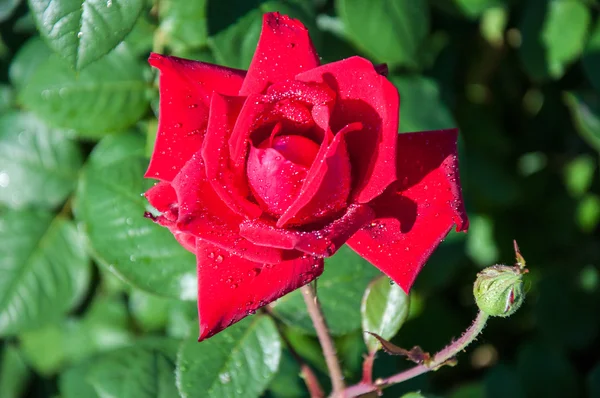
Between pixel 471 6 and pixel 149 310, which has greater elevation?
pixel 471 6

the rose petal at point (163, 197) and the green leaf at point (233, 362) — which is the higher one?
the rose petal at point (163, 197)

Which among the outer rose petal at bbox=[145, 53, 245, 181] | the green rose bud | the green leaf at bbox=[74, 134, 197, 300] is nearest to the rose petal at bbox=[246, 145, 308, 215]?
the outer rose petal at bbox=[145, 53, 245, 181]

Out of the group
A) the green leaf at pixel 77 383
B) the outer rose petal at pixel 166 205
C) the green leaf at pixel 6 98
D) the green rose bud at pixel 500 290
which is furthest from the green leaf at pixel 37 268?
the green rose bud at pixel 500 290

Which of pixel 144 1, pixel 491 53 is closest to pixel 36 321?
pixel 144 1

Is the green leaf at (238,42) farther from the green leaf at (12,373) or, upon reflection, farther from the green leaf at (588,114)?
the green leaf at (12,373)

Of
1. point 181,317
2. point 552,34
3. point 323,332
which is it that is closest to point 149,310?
point 181,317

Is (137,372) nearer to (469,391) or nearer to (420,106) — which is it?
(420,106)
